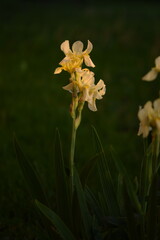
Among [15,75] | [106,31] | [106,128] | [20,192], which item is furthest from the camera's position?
[106,31]

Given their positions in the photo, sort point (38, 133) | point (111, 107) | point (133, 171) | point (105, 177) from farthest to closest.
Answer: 1. point (111, 107)
2. point (38, 133)
3. point (133, 171)
4. point (105, 177)

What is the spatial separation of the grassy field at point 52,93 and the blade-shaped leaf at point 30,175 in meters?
0.24

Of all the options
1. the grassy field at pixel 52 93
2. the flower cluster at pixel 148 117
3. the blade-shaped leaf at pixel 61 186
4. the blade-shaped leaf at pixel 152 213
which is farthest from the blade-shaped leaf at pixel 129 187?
the grassy field at pixel 52 93

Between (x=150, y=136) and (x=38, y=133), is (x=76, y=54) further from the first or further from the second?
(x=38, y=133)

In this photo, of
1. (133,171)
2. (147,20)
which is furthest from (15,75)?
(147,20)

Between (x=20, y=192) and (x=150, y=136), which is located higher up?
(x=150, y=136)

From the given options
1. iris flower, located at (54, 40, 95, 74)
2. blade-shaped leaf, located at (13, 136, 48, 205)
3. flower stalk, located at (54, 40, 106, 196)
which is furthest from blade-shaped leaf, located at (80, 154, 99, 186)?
iris flower, located at (54, 40, 95, 74)

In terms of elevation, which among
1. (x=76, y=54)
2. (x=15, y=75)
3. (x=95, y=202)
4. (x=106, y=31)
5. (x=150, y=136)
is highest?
(x=106, y=31)

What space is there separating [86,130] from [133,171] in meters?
1.05

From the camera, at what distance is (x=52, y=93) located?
4.93 meters

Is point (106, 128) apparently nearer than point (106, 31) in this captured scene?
Yes

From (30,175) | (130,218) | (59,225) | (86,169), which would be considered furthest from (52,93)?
(130,218)

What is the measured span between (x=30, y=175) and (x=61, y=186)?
170 millimetres

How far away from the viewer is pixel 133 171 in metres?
3.08
